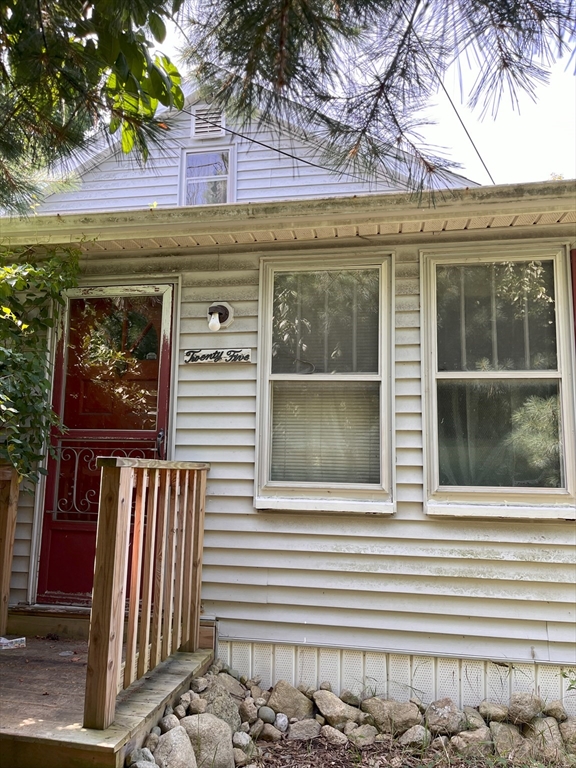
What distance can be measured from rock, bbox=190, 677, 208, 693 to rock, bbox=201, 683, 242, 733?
0.07 feet

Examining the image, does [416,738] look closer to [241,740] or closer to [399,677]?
[399,677]

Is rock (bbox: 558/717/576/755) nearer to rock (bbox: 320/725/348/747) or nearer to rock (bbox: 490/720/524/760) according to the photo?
rock (bbox: 490/720/524/760)

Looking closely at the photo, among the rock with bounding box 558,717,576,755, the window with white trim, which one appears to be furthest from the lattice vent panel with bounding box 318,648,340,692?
the rock with bounding box 558,717,576,755

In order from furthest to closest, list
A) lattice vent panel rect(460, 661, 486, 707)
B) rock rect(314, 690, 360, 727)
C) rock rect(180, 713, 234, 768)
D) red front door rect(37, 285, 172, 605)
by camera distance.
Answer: red front door rect(37, 285, 172, 605)
lattice vent panel rect(460, 661, 486, 707)
rock rect(314, 690, 360, 727)
rock rect(180, 713, 234, 768)

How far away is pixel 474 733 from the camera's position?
2832 millimetres

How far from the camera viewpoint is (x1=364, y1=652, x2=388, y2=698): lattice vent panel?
322cm

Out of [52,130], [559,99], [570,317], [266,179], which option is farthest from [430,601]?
[266,179]

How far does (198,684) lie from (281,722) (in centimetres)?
48

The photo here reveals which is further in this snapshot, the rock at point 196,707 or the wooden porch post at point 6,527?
the wooden porch post at point 6,527

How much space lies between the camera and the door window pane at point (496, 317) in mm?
3326

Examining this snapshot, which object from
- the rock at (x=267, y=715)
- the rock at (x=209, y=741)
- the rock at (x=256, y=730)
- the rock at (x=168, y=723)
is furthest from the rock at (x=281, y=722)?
the rock at (x=168, y=723)

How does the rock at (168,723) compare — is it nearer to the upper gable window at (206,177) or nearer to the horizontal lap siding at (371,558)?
the horizontal lap siding at (371,558)

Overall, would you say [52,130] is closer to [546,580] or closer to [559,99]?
[559,99]

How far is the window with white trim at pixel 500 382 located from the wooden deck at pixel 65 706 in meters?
1.69
